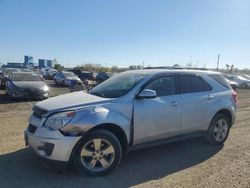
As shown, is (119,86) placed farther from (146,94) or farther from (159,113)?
(159,113)

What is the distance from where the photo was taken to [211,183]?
173 inches

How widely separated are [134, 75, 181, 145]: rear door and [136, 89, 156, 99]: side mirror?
8 centimetres

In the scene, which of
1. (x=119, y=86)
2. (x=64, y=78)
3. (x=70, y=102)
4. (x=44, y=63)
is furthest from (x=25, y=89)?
(x=44, y=63)

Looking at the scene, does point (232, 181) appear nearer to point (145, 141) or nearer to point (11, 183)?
point (145, 141)

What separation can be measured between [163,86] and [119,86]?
0.85 metres

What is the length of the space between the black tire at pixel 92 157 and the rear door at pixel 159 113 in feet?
1.49

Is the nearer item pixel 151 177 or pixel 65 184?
pixel 65 184

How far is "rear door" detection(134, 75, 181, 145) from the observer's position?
16.4 ft

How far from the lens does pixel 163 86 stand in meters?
5.52

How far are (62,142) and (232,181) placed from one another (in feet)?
8.92

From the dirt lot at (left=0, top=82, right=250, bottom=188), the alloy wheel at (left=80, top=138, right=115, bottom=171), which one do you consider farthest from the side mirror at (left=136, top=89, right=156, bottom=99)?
the dirt lot at (left=0, top=82, right=250, bottom=188)

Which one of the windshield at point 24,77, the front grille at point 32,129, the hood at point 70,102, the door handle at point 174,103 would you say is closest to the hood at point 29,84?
the windshield at point 24,77

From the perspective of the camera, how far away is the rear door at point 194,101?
567cm

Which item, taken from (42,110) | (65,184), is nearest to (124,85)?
(42,110)
